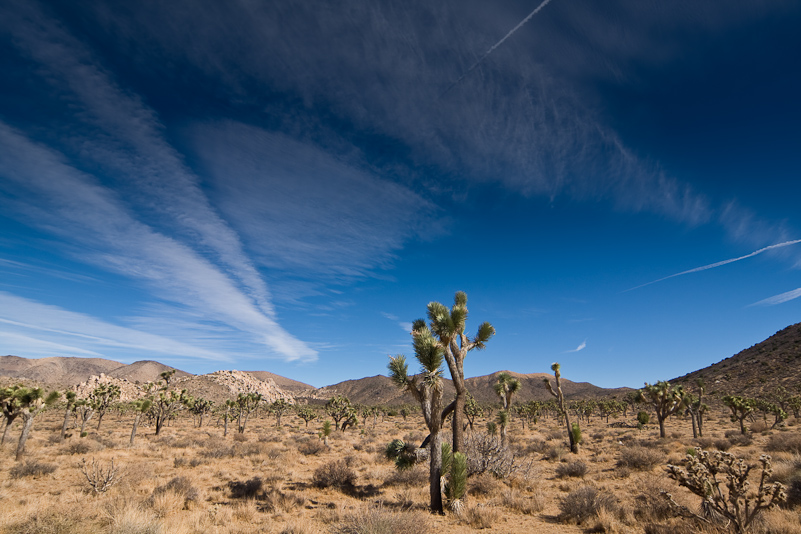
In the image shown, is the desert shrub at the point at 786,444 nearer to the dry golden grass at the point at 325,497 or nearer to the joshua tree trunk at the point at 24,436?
the dry golden grass at the point at 325,497

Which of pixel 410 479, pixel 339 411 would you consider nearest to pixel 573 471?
pixel 410 479

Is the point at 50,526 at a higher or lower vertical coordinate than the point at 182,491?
higher

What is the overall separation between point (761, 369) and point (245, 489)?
309 ft

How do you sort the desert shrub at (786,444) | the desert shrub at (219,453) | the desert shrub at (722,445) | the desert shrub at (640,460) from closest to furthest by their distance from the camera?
the desert shrub at (640,460) → the desert shrub at (786,444) → the desert shrub at (219,453) → the desert shrub at (722,445)

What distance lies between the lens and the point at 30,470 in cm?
1681

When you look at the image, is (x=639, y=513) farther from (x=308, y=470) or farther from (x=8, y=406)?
(x=8, y=406)

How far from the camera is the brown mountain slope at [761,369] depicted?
2362 inches

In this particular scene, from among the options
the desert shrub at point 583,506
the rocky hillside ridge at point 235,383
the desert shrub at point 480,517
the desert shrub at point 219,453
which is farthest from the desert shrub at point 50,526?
the rocky hillside ridge at point 235,383

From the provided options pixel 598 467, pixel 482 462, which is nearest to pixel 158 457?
pixel 482 462

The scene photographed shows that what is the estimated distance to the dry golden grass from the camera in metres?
9.25

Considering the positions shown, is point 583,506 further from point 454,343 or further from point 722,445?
point 722,445

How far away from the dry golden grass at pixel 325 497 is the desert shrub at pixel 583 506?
0.11 ft

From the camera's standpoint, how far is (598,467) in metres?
20.5

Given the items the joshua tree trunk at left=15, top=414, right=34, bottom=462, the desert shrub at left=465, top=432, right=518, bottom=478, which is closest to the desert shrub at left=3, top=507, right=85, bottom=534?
the desert shrub at left=465, top=432, right=518, bottom=478
